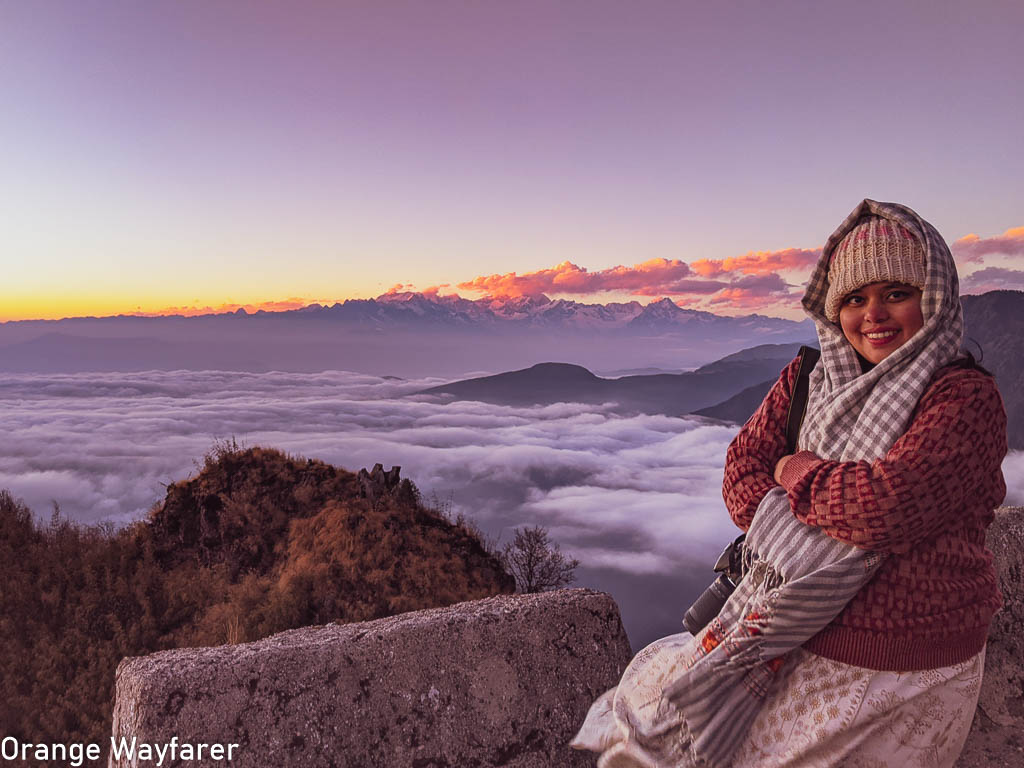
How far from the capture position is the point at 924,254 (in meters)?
1.67

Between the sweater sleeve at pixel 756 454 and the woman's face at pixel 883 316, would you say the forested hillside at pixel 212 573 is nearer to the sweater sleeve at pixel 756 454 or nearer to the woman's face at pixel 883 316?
the sweater sleeve at pixel 756 454

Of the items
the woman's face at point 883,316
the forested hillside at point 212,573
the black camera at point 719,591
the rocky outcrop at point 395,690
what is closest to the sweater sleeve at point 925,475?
the woman's face at point 883,316

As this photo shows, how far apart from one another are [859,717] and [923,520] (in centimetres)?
54

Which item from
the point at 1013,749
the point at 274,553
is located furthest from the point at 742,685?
the point at 274,553

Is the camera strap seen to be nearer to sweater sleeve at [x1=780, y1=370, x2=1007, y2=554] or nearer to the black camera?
the black camera

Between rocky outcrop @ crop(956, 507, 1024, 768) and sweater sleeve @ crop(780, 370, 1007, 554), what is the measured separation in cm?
228

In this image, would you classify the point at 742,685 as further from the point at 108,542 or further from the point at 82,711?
the point at 108,542

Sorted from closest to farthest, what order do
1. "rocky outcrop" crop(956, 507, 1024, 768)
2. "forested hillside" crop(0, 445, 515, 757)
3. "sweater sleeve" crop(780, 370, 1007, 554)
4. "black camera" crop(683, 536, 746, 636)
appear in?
"sweater sleeve" crop(780, 370, 1007, 554), "black camera" crop(683, 536, 746, 636), "rocky outcrop" crop(956, 507, 1024, 768), "forested hillside" crop(0, 445, 515, 757)

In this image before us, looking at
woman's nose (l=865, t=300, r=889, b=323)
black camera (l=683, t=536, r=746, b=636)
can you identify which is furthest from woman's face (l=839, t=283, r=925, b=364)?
black camera (l=683, t=536, r=746, b=636)

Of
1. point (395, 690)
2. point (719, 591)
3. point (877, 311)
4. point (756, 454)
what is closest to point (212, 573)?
point (395, 690)

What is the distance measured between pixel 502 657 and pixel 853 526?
1549 millimetres

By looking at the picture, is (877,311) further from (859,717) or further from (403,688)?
(403,688)

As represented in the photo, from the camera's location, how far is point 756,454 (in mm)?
1941

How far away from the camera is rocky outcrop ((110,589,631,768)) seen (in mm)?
2293
